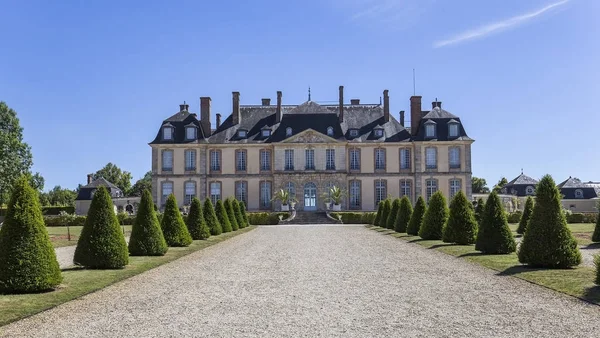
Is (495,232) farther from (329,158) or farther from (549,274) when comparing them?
(329,158)

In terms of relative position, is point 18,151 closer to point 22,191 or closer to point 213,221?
point 213,221

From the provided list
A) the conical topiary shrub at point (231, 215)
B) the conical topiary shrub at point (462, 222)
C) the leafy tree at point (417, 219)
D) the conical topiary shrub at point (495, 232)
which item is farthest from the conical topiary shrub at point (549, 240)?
the conical topiary shrub at point (231, 215)

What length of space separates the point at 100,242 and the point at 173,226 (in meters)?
5.32

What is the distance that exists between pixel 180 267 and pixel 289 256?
9.97ft

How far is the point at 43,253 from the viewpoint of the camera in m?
8.34

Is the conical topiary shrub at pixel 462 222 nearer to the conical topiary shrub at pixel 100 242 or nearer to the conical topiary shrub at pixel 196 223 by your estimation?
the conical topiary shrub at pixel 196 223

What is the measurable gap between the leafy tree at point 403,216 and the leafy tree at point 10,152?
67.6 feet

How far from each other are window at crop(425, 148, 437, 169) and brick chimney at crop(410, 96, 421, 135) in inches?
61.4

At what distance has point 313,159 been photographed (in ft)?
135

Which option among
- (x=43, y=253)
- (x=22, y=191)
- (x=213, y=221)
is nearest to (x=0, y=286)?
(x=43, y=253)

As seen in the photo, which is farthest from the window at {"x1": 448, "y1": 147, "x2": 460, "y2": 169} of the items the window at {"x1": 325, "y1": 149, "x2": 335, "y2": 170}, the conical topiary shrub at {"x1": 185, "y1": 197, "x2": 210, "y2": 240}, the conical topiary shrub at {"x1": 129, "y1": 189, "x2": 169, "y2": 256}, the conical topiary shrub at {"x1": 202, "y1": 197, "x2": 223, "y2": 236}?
the conical topiary shrub at {"x1": 129, "y1": 189, "x2": 169, "y2": 256}

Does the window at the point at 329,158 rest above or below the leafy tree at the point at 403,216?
above

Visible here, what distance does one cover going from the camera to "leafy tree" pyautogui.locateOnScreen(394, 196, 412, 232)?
2369cm

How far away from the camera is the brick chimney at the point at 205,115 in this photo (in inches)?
1643
